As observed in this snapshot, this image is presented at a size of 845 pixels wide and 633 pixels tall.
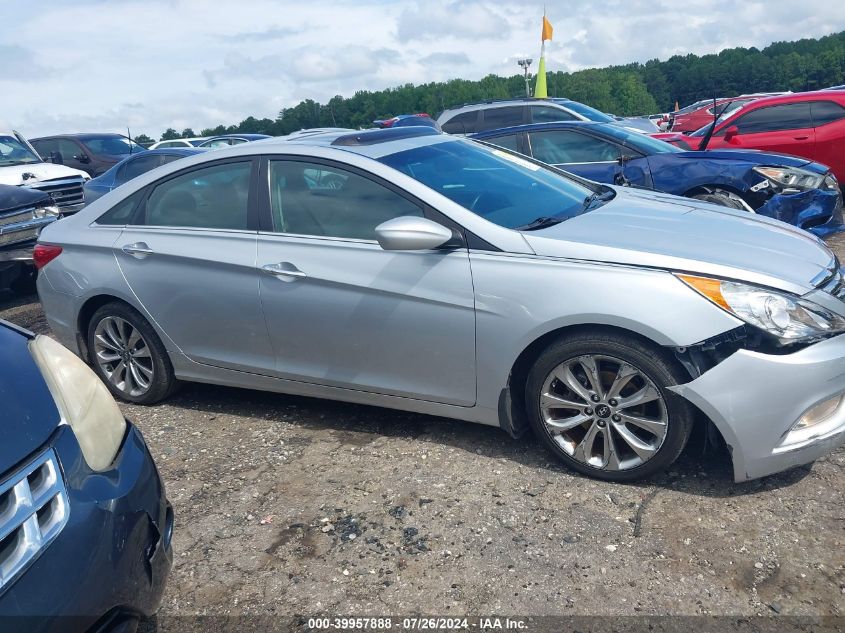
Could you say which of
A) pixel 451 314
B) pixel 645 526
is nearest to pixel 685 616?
pixel 645 526

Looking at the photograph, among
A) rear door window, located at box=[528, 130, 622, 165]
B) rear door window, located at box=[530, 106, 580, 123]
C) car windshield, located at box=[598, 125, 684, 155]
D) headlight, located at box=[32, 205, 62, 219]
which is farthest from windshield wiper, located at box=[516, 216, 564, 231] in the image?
rear door window, located at box=[530, 106, 580, 123]

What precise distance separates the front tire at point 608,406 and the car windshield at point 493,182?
2.41 ft

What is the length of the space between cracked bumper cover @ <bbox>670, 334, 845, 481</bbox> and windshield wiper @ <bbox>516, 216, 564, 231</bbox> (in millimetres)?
986

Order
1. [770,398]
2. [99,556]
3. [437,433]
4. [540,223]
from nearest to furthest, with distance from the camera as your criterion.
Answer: [99,556], [770,398], [540,223], [437,433]

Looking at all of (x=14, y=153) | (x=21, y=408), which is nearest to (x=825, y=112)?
(x=21, y=408)

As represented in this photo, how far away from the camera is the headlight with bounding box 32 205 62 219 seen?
25.3ft

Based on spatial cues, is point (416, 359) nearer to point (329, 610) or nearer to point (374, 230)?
point (374, 230)

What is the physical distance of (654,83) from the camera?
8306 cm

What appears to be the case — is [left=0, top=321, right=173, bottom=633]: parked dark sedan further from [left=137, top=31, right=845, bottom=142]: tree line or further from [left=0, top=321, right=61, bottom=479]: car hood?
[left=137, top=31, right=845, bottom=142]: tree line

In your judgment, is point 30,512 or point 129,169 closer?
point 30,512

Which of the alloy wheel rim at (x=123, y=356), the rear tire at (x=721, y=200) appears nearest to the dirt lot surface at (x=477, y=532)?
the alloy wheel rim at (x=123, y=356)

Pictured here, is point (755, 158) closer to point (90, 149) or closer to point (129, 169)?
point (129, 169)

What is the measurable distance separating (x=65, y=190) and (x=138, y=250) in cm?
776

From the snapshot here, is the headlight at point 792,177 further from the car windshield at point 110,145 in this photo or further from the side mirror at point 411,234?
the car windshield at point 110,145
